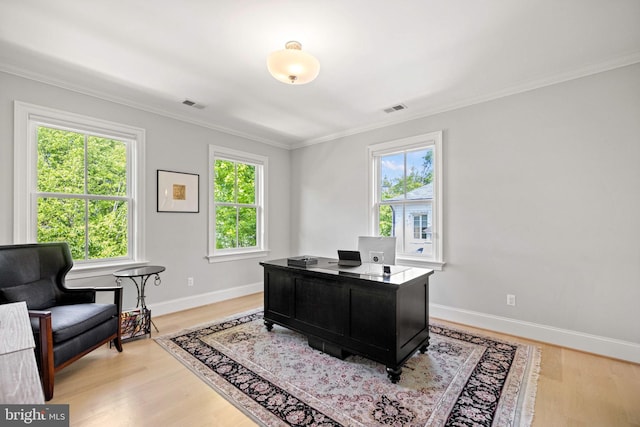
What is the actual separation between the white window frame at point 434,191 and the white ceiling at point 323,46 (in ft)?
1.60

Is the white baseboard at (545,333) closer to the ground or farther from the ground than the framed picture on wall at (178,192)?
closer to the ground

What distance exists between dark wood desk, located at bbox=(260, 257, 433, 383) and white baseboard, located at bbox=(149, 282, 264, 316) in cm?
165

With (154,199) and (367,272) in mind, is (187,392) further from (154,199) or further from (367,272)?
(154,199)

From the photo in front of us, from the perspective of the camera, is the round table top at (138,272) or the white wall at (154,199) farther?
the round table top at (138,272)

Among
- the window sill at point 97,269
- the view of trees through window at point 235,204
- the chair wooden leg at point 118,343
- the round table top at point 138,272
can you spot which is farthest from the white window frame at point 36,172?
the view of trees through window at point 235,204

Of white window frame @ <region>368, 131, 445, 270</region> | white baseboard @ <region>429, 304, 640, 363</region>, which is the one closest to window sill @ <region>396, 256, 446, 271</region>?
white window frame @ <region>368, 131, 445, 270</region>

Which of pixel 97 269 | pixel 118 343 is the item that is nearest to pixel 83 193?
pixel 97 269

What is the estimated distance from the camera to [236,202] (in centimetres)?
489

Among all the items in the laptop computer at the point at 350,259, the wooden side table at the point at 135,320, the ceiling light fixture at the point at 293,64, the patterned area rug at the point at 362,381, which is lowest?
the patterned area rug at the point at 362,381

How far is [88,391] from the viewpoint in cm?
217

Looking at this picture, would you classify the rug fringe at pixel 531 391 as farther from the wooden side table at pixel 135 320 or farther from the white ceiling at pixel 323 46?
the wooden side table at pixel 135 320

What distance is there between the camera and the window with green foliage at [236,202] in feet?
15.1

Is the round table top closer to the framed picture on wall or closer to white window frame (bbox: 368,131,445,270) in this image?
the framed picture on wall

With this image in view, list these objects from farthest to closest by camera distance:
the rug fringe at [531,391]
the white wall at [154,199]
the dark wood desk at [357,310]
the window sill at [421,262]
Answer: the window sill at [421,262] < the white wall at [154,199] < the dark wood desk at [357,310] < the rug fringe at [531,391]
